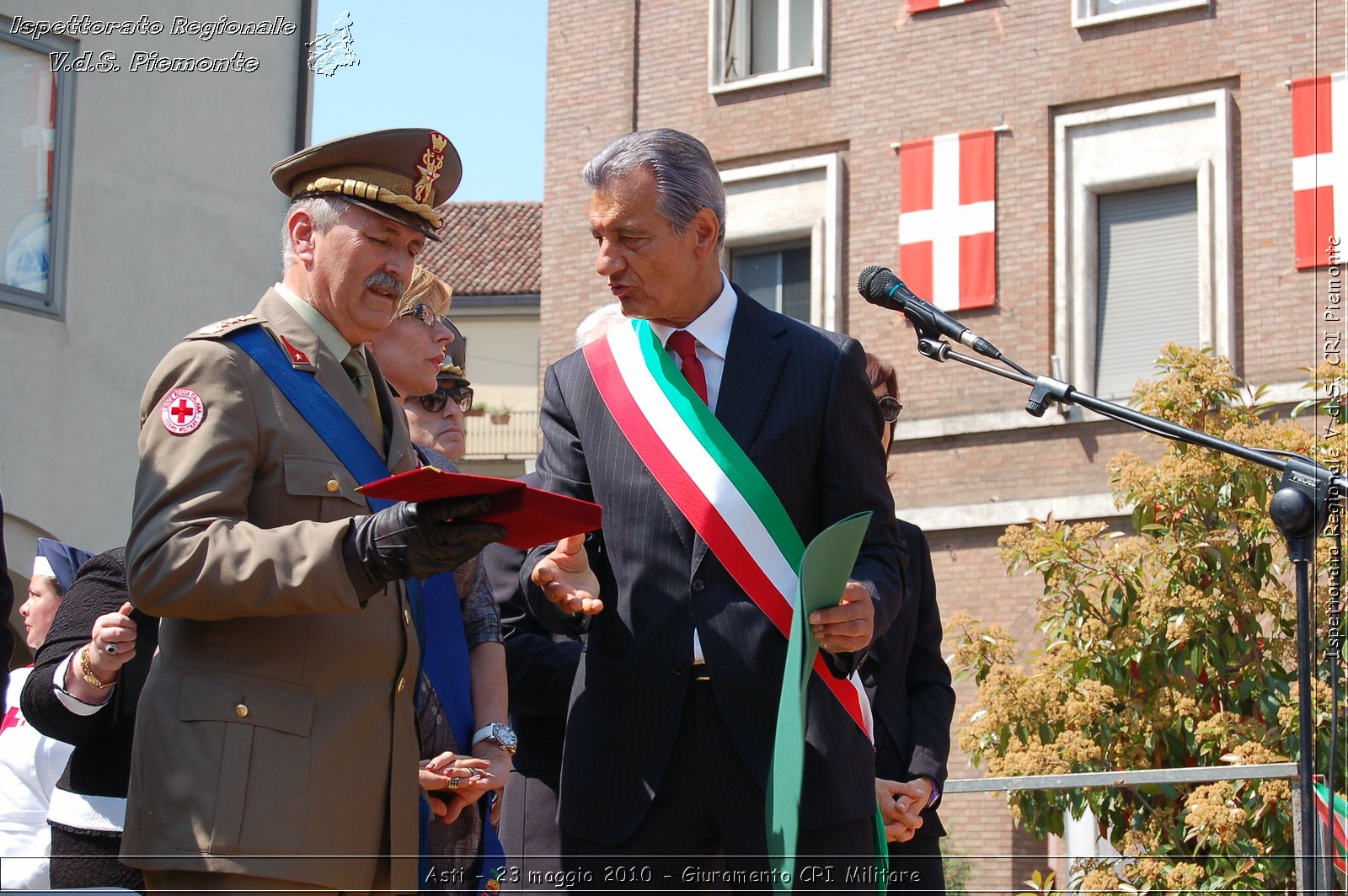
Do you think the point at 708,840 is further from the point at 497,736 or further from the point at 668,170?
the point at 668,170

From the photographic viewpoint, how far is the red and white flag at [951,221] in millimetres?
17703

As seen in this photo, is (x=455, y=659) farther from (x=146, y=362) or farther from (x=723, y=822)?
(x=146, y=362)

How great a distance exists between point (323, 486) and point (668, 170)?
1.04 metres

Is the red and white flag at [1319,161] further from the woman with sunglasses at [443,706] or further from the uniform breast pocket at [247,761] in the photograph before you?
the uniform breast pocket at [247,761]

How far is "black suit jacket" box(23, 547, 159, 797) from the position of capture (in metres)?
4.21

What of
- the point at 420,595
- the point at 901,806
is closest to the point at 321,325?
the point at 420,595

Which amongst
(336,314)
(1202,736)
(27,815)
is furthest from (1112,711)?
(336,314)

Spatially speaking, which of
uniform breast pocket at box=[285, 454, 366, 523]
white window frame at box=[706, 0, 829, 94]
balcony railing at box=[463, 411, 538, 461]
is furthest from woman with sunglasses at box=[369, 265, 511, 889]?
balcony railing at box=[463, 411, 538, 461]

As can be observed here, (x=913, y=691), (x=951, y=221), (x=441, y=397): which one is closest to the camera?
(x=913, y=691)

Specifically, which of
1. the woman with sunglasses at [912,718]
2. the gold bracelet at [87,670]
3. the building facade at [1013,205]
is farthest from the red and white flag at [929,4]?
the gold bracelet at [87,670]

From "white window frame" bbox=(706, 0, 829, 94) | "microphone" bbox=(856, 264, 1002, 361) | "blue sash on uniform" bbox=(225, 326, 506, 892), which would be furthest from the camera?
"white window frame" bbox=(706, 0, 829, 94)

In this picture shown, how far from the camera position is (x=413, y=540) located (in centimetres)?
289

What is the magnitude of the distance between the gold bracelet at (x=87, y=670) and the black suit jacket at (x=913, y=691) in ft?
6.40

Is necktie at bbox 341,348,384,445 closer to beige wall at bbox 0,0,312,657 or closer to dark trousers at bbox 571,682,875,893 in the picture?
dark trousers at bbox 571,682,875,893
